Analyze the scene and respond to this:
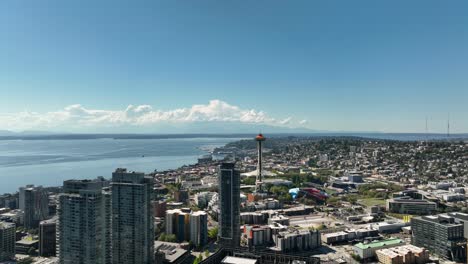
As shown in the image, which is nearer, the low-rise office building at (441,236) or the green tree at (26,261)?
the green tree at (26,261)

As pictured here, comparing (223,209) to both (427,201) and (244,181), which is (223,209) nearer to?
(427,201)

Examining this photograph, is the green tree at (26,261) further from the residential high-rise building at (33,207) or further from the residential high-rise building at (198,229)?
the residential high-rise building at (198,229)

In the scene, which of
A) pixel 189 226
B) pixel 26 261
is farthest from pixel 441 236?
pixel 26 261

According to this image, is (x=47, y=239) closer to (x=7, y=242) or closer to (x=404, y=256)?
(x=7, y=242)

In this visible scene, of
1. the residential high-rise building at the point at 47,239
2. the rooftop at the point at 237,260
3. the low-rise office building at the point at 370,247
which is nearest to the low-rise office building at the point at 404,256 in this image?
the low-rise office building at the point at 370,247

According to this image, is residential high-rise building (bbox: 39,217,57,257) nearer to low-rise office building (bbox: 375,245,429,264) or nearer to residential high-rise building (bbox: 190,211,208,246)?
residential high-rise building (bbox: 190,211,208,246)

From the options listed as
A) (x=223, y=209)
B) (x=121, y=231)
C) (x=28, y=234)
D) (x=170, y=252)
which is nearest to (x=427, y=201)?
(x=223, y=209)

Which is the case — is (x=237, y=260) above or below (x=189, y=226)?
below

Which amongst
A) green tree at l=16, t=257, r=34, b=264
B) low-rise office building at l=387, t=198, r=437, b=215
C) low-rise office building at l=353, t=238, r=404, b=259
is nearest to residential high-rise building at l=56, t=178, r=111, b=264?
green tree at l=16, t=257, r=34, b=264

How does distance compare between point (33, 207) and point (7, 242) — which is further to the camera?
point (33, 207)
